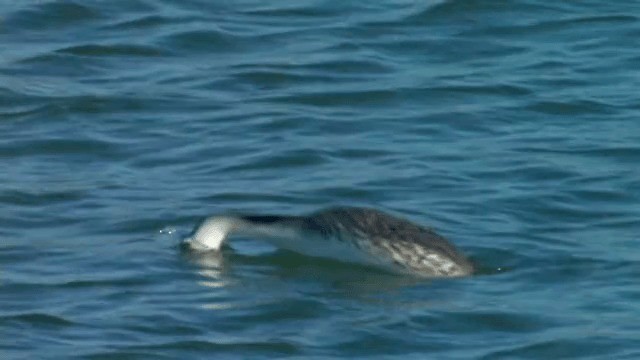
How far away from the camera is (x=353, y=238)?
34.0 feet

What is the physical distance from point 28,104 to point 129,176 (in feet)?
6.23

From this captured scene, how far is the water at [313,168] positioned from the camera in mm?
9391

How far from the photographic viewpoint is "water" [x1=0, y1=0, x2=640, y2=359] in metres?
9.39

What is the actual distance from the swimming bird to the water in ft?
0.25

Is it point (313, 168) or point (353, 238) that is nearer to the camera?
point (353, 238)

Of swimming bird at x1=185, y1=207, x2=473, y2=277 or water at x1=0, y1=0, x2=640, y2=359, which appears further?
swimming bird at x1=185, y1=207, x2=473, y2=277

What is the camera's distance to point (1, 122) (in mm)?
13484

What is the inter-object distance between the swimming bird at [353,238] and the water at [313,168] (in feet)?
0.25

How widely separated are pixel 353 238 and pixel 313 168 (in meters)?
2.16

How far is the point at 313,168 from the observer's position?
12477 mm

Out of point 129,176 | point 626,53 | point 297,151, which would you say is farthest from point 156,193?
point 626,53

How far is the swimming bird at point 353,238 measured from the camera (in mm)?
10148

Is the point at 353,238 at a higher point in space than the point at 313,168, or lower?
lower

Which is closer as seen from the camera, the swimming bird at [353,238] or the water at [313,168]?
the water at [313,168]
